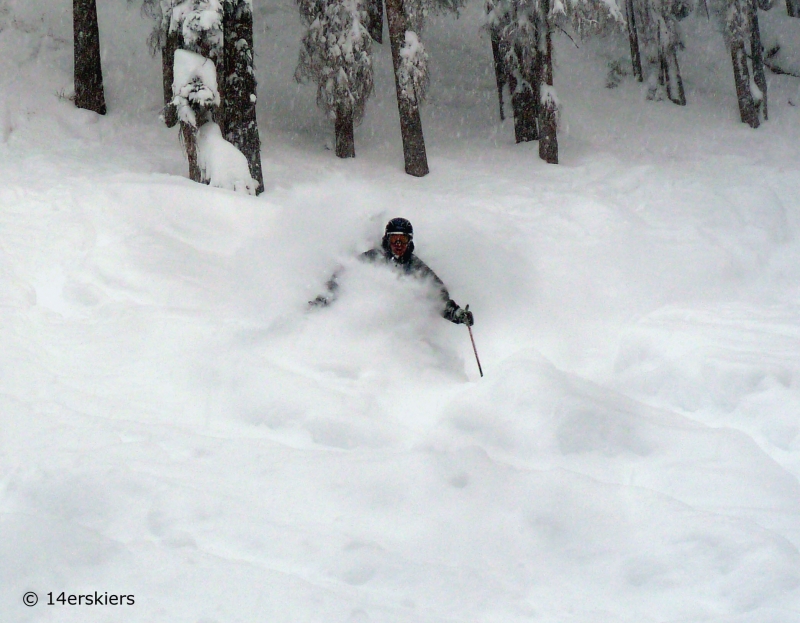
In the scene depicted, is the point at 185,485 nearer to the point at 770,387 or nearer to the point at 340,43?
the point at 770,387

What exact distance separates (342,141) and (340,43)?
1.84 meters

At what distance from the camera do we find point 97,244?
7.30 meters

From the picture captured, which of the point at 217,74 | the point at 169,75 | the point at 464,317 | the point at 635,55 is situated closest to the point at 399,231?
the point at 464,317

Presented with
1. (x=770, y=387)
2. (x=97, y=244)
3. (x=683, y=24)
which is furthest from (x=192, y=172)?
(x=683, y=24)

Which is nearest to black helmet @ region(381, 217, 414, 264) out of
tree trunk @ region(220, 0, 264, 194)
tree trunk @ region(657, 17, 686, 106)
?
tree trunk @ region(220, 0, 264, 194)

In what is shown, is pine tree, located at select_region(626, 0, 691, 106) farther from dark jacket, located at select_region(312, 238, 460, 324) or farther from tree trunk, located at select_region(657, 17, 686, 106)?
dark jacket, located at select_region(312, 238, 460, 324)

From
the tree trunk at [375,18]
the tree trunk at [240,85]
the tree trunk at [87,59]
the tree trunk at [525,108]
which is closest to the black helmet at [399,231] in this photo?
the tree trunk at [240,85]

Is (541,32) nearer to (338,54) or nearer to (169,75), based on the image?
(338,54)

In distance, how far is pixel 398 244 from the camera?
7199mm

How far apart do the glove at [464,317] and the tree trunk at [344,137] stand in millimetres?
7582

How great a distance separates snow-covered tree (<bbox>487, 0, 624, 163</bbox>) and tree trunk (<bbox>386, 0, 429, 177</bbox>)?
81.3 inches

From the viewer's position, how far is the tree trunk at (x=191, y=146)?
9508mm

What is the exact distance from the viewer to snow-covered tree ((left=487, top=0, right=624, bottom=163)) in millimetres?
12125

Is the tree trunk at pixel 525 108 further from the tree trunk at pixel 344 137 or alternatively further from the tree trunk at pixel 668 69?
the tree trunk at pixel 668 69
